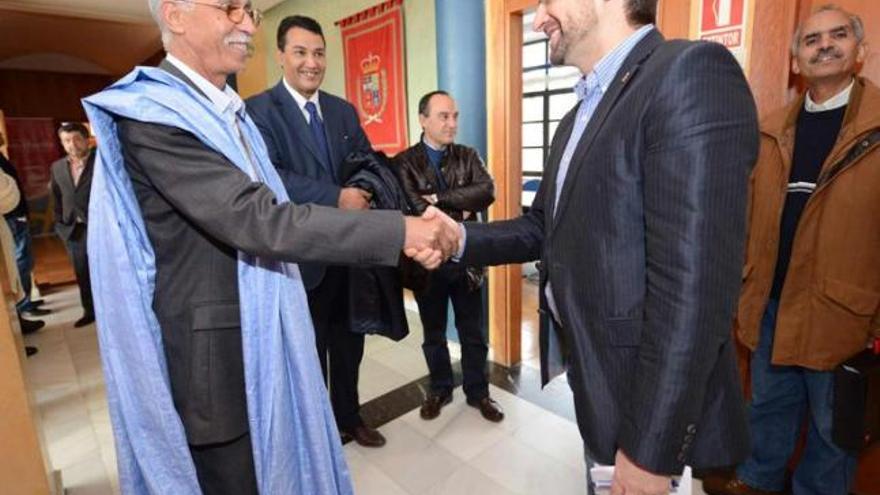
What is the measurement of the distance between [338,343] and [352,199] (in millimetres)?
730

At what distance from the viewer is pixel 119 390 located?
1104 mm

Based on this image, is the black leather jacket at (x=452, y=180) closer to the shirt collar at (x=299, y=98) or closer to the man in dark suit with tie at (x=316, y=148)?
the man in dark suit with tie at (x=316, y=148)

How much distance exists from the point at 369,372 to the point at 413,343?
50 centimetres

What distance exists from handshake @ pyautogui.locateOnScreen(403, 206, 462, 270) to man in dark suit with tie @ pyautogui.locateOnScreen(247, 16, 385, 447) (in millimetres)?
584

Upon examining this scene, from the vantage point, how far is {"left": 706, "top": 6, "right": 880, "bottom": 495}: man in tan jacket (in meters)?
1.51

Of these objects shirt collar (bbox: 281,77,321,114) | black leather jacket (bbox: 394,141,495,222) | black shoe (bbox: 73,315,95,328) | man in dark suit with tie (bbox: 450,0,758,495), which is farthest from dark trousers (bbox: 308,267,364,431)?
black shoe (bbox: 73,315,95,328)

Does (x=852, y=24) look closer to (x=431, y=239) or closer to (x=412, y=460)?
(x=431, y=239)

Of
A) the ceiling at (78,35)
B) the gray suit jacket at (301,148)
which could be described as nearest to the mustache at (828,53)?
the gray suit jacket at (301,148)

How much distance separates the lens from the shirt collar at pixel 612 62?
959 millimetres

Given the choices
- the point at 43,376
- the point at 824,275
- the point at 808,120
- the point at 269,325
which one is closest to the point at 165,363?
the point at 269,325

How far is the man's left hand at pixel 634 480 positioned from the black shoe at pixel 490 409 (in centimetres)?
158

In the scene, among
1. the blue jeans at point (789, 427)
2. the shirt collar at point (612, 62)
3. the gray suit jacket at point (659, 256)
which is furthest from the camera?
the blue jeans at point (789, 427)

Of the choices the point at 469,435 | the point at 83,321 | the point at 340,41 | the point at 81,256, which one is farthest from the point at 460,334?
the point at 83,321

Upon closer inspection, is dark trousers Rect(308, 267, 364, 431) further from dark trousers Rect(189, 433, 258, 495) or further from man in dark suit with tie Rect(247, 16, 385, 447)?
dark trousers Rect(189, 433, 258, 495)
